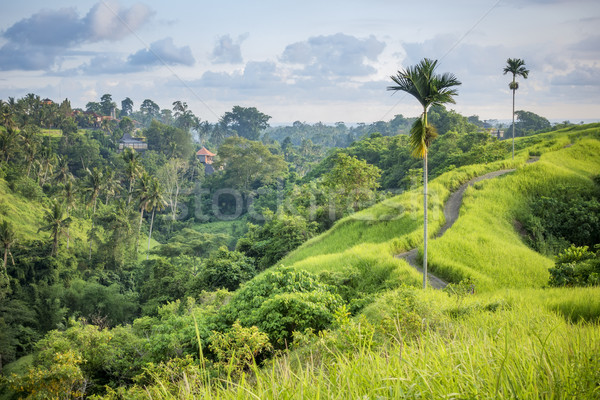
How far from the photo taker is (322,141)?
Answer: 350 feet

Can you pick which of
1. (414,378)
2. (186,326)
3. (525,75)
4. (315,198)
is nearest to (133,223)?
(315,198)

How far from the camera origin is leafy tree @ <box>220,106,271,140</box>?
303 feet

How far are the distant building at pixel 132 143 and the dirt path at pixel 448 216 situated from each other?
2028 inches

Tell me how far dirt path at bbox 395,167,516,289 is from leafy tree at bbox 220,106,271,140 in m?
72.4

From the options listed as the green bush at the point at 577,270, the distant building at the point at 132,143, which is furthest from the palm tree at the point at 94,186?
the green bush at the point at 577,270

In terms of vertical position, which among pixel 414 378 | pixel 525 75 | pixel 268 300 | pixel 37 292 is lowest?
pixel 37 292

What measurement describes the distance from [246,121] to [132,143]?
116 ft

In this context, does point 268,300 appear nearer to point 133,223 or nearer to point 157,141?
point 133,223

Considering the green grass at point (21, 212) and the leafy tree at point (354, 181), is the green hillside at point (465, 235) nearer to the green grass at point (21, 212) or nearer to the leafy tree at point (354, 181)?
the leafy tree at point (354, 181)

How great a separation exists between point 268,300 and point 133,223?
33747 millimetres

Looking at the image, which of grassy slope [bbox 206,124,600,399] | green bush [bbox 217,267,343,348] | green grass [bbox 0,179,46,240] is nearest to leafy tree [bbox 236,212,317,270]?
grassy slope [bbox 206,124,600,399]

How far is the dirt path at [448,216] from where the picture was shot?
504 inches

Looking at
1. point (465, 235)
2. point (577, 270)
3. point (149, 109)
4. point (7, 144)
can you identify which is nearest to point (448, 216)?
point (465, 235)

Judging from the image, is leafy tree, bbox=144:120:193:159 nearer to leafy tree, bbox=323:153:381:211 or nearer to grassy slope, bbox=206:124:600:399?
leafy tree, bbox=323:153:381:211
